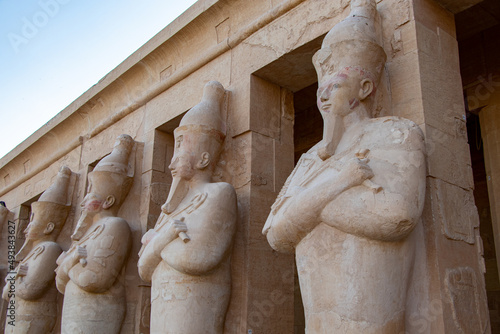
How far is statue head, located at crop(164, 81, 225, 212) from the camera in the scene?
12.7ft

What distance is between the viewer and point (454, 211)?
112 inches

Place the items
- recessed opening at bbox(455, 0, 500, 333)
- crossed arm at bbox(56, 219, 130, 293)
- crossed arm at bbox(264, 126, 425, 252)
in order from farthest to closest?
crossed arm at bbox(56, 219, 130, 293) → recessed opening at bbox(455, 0, 500, 333) → crossed arm at bbox(264, 126, 425, 252)

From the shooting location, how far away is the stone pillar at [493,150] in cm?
464

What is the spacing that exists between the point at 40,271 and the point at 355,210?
165 inches

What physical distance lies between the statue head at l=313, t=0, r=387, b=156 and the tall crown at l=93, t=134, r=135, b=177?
2551mm

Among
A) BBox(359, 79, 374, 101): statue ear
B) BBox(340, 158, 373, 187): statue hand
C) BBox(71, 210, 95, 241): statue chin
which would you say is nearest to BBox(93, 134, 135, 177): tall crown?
BBox(71, 210, 95, 241): statue chin

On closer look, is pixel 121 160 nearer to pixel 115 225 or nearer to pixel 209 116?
pixel 115 225

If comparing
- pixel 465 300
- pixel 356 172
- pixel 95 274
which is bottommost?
pixel 465 300

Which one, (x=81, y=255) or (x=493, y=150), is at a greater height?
(x=493, y=150)

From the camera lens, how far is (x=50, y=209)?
5.90m

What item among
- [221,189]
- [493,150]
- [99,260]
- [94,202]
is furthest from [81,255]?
[493,150]

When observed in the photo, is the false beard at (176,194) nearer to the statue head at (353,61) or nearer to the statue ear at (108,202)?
the statue ear at (108,202)

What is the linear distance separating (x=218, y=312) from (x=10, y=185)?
6134mm

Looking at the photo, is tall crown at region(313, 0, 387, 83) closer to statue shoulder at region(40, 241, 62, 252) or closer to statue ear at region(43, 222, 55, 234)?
statue shoulder at region(40, 241, 62, 252)
